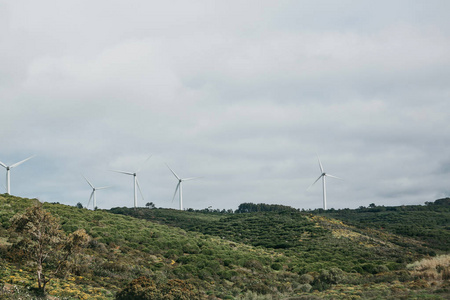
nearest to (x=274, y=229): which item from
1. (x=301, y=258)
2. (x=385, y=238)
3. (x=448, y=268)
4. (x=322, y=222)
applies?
(x=322, y=222)

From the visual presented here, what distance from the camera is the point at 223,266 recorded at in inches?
1972

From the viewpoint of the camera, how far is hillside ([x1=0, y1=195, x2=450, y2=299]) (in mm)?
32188

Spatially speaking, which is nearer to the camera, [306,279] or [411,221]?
[306,279]

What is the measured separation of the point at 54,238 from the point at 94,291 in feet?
15.2

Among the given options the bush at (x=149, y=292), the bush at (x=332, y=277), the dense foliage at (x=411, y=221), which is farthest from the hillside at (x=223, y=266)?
the dense foliage at (x=411, y=221)

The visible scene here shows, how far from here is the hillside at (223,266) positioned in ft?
106

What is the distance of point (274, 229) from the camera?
9756 centimetres

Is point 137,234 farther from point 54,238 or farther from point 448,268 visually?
point 448,268

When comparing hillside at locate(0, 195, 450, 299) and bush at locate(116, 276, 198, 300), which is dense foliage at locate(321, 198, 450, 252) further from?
bush at locate(116, 276, 198, 300)

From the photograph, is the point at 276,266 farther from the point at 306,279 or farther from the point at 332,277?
the point at 332,277

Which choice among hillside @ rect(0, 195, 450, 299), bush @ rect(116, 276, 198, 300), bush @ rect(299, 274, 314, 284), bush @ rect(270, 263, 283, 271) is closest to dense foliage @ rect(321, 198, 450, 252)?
hillside @ rect(0, 195, 450, 299)

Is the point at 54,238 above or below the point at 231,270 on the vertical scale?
above

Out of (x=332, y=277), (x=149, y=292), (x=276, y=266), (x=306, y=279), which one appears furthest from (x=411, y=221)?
(x=149, y=292)

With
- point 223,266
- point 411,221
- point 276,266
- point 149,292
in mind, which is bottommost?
point 276,266
